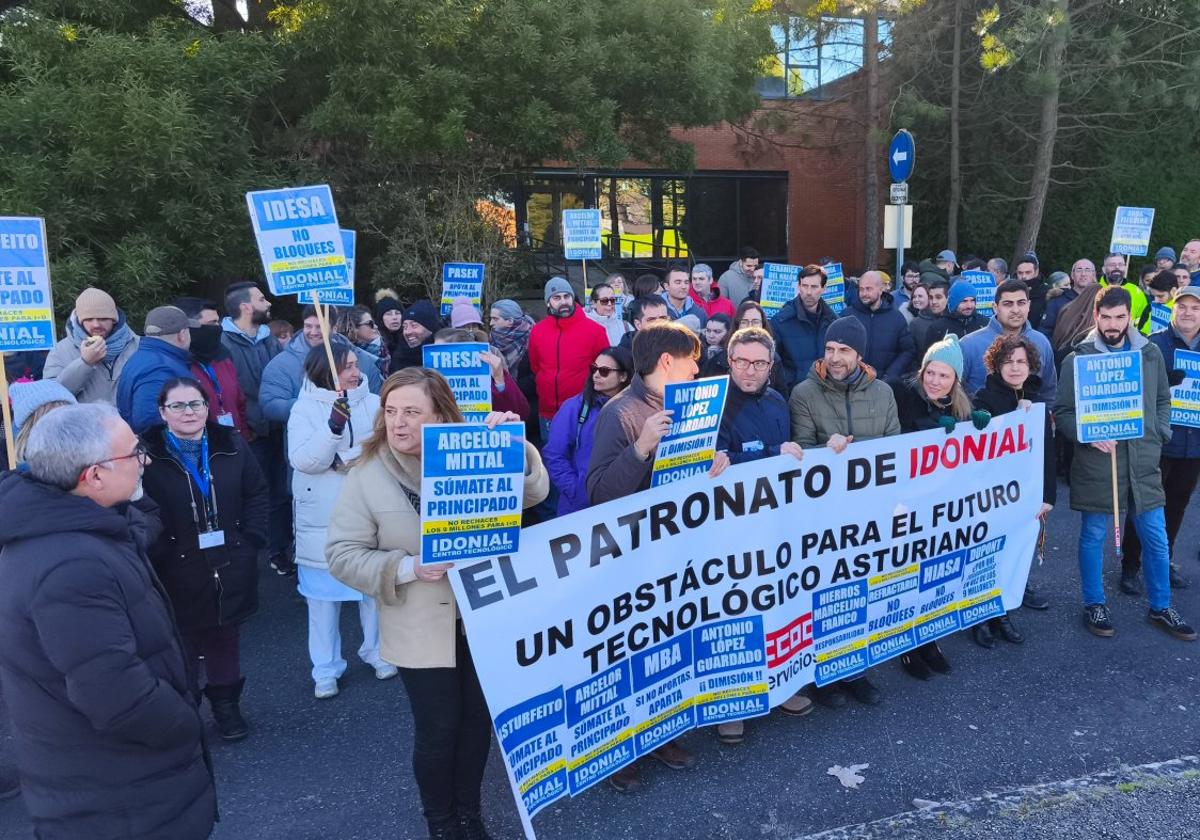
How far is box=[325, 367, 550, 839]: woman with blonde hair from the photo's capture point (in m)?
3.06

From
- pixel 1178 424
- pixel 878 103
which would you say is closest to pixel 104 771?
pixel 1178 424

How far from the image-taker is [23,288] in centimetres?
462

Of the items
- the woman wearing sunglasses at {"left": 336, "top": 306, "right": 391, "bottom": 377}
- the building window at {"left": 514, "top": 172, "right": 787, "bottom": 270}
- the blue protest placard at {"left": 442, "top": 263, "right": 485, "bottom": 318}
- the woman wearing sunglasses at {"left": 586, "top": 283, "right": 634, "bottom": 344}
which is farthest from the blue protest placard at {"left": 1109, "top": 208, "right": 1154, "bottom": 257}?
the building window at {"left": 514, "top": 172, "right": 787, "bottom": 270}

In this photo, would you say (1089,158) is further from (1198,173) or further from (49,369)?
(49,369)

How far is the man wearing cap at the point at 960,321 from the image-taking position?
8.26 meters

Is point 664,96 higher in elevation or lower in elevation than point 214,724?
higher

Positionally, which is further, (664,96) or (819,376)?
(664,96)

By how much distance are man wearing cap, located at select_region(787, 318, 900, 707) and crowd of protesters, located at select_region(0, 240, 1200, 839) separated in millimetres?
13

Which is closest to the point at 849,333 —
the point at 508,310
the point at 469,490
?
the point at 469,490

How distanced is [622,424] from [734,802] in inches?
64.8

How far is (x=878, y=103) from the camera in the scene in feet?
59.2

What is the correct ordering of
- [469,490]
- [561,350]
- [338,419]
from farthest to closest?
[561,350] → [338,419] → [469,490]

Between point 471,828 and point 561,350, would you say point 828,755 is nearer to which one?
point 471,828

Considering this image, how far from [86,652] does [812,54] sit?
1903cm
